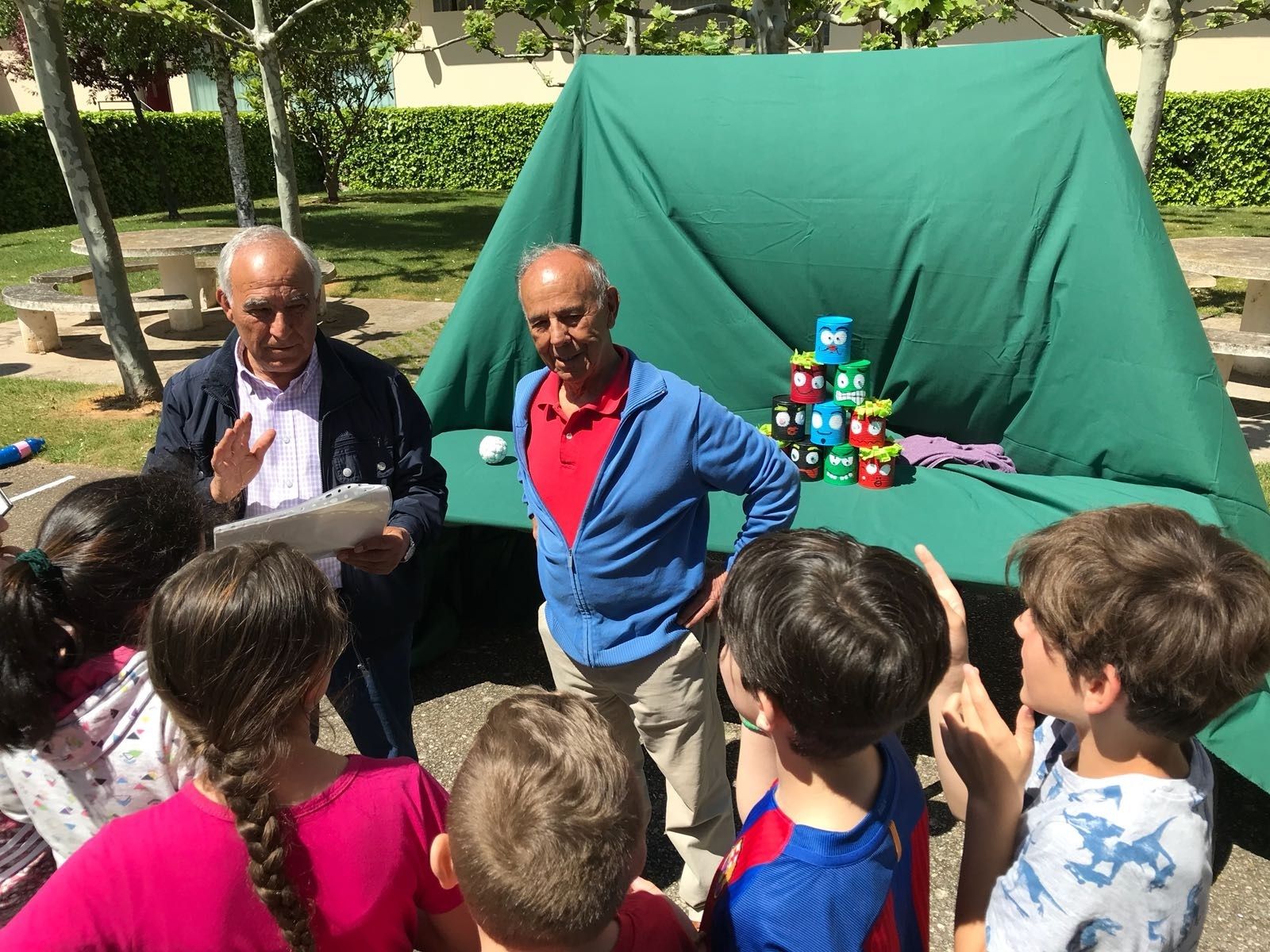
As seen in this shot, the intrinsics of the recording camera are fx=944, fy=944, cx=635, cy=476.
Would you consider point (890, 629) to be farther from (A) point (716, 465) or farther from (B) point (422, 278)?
(B) point (422, 278)

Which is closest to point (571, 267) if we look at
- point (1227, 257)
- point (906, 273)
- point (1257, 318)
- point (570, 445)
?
point (570, 445)

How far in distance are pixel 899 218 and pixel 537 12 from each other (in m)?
4.40

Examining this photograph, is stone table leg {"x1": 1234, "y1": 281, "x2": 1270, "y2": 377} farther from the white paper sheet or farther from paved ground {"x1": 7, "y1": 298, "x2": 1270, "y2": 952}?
the white paper sheet

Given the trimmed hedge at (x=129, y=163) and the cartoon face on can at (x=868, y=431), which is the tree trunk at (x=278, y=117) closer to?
the cartoon face on can at (x=868, y=431)

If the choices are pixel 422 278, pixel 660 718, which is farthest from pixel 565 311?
pixel 422 278

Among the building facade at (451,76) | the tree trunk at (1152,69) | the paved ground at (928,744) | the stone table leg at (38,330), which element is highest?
the building facade at (451,76)

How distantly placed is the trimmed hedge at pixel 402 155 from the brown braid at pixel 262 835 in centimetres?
1818

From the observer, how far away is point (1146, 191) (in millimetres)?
3174

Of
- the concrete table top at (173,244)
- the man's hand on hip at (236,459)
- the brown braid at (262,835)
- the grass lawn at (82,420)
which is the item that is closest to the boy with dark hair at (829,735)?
the brown braid at (262,835)

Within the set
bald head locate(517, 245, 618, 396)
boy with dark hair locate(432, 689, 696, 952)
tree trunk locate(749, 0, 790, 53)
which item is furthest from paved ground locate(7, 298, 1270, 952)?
tree trunk locate(749, 0, 790, 53)

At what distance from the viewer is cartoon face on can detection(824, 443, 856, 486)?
3441mm

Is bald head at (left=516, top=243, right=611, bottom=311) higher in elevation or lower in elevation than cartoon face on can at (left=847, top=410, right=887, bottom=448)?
higher

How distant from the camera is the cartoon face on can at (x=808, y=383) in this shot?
11.7 feet

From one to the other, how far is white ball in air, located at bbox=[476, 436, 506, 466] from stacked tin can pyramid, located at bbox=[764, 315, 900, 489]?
104 centimetres
